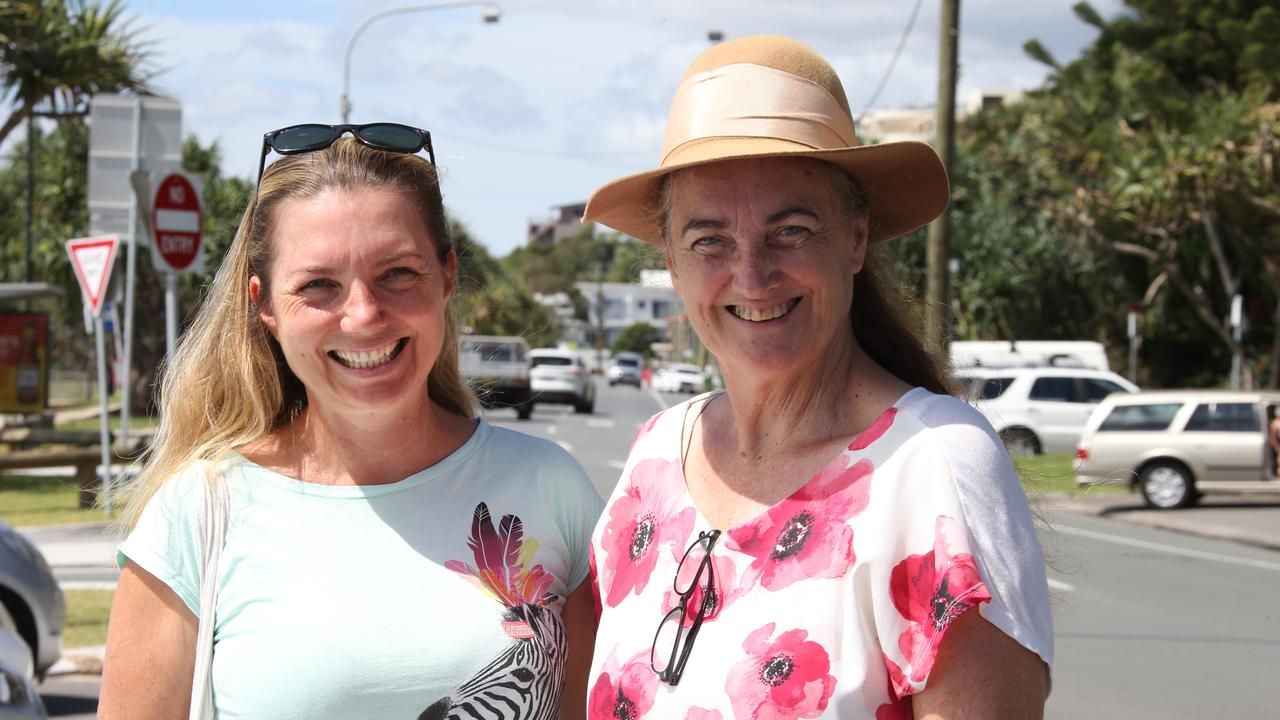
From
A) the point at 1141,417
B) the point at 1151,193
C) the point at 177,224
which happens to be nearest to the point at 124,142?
the point at 177,224

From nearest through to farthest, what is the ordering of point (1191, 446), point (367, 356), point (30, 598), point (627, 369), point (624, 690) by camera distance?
point (624, 690)
point (367, 356)
point (30, 598)
point (1191, 446)
point (627, 369)

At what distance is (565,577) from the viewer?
104 inches

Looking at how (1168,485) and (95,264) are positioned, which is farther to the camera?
(1168,485)

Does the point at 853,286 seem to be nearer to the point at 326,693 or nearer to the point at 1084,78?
the point at 326,693

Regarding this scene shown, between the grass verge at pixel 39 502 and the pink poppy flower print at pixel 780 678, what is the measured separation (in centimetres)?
1137

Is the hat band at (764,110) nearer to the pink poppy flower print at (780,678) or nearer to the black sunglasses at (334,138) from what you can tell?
the black sunglasses at (334,138)

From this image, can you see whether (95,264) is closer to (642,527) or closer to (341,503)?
(341,503)

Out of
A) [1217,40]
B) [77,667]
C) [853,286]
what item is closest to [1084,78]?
[1217,40]

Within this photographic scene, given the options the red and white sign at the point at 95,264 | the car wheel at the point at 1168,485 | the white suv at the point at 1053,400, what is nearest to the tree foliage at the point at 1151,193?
the white suv at the point at 1053,400

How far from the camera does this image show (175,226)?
Result: 32.9 ft

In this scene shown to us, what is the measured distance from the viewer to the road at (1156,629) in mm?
7059

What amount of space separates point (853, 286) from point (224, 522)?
125 centimetres

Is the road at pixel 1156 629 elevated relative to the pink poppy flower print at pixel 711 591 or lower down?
lower down

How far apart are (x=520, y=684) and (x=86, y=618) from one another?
7477 mm
